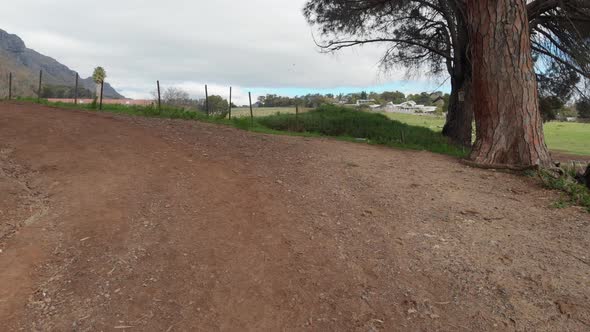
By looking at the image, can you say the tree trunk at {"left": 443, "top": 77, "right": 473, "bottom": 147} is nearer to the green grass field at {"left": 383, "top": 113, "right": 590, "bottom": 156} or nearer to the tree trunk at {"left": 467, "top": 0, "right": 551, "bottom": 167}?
the tree trunk at {"left": 467, "top": 0, "right": 551, "bottom": 167}

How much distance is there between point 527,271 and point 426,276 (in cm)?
80

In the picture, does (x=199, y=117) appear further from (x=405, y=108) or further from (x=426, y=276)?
(x=405, y=108)

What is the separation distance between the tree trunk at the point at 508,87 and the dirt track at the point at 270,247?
3.37 ft

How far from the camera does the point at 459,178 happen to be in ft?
19.4

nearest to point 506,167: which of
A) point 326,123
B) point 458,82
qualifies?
point 458,82

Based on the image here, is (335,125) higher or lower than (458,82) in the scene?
lower

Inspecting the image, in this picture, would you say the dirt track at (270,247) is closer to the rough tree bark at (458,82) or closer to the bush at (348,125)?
the rough tree bark at (458,82)

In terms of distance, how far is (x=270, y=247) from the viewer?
137 inches

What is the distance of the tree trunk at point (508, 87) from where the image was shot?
22.0 feet

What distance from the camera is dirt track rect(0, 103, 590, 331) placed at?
8.90 feet

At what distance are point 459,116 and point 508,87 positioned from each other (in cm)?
560

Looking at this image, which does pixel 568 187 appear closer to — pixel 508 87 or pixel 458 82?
pixel 508 87

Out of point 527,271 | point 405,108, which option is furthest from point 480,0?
point 405,108

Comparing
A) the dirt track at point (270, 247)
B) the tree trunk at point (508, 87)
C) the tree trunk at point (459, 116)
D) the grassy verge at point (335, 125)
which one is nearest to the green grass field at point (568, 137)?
the grassy verge at point (335, 125)
